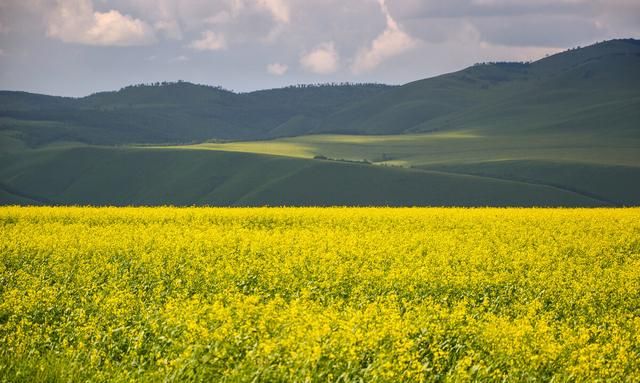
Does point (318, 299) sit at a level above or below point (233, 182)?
above

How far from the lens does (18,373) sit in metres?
11.4

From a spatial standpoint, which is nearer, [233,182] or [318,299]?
[318,299]

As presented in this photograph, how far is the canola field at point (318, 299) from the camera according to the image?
11953 mm

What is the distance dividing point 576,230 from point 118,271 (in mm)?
14254

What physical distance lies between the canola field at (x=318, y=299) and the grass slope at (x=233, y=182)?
7306 cm

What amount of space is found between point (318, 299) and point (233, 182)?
107 metres

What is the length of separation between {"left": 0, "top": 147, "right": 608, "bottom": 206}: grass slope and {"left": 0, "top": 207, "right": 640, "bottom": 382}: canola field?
73058 millimetres

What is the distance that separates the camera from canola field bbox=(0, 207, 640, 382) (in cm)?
1195

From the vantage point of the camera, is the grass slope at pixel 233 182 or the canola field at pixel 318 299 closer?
the canola field at pixel 318 299

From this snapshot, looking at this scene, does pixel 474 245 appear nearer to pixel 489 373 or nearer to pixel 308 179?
pixel 489 373

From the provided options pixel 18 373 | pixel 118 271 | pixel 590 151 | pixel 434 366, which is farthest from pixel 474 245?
pixel 590 151

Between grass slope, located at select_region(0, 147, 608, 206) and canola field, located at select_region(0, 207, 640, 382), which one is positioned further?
grass slope, located at select_region(0, 147, 608, 206)

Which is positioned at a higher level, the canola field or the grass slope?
the canola field

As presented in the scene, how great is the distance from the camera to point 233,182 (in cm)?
12269
